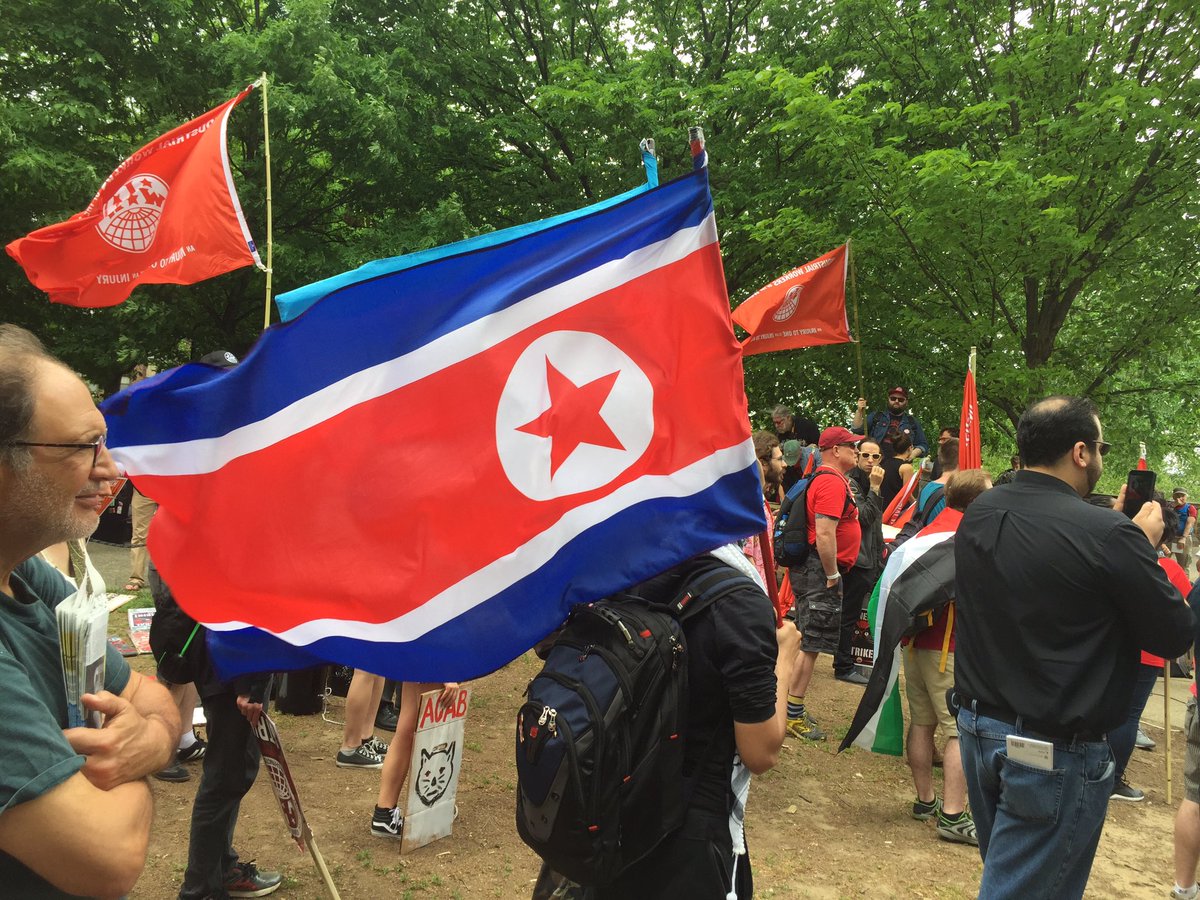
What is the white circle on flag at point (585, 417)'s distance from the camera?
2654mm

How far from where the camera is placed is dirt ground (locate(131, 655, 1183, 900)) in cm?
441

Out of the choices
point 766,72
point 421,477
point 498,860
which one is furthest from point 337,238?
point 421,477

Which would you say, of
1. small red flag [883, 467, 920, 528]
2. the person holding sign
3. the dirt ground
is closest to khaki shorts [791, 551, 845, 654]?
the dirt ground

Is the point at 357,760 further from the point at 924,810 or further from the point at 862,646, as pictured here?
the point at 862,646

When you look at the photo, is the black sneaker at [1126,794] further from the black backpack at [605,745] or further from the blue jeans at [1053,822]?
the black backpack at [605,745]

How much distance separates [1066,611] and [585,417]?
1748 mm

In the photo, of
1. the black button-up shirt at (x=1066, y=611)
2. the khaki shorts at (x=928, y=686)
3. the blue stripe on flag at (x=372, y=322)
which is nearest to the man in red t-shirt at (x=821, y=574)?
the khaki shorts at (x=928, y=686)

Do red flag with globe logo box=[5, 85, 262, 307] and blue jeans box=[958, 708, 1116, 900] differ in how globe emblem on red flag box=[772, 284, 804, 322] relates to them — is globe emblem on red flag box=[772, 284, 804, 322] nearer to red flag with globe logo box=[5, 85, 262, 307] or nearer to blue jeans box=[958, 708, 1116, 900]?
red flag with globe logo box=[5, 85, 262, 307]

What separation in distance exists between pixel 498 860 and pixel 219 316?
41.5 feet

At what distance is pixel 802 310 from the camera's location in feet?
34.1

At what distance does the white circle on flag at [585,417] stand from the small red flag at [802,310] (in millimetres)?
7598

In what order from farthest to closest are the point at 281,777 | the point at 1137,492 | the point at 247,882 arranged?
the point at 247,882
the point at 1137,492
the point at 281,777

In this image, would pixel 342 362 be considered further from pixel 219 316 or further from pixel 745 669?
pixel 219 316

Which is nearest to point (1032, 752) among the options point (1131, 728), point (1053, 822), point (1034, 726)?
point (1034, 726)
